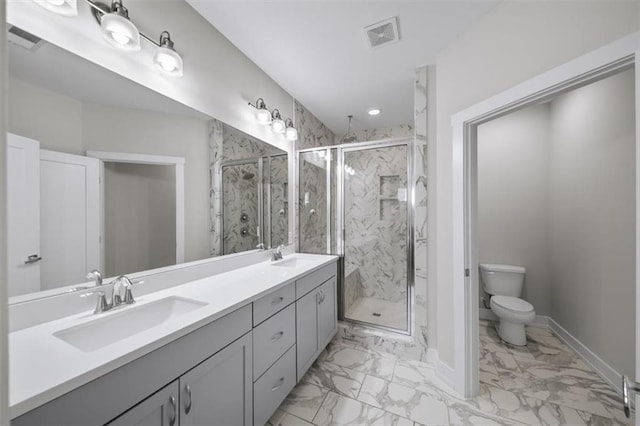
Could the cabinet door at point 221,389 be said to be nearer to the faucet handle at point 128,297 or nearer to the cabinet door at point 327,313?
the faucet handle at point 128,297

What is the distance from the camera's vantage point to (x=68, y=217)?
102cm

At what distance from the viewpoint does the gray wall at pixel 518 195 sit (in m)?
2.59

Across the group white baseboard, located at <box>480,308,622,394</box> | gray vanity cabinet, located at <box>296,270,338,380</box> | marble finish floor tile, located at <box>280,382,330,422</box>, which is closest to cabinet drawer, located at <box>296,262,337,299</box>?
gray vanity cabinet, located at <box>296,270,338,380</box>

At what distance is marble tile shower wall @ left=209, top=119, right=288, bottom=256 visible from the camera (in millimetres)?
1663

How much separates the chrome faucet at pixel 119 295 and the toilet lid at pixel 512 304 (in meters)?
2.95

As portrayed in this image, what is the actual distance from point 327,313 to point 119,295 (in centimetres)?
154

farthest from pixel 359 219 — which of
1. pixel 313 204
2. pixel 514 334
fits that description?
pixel 514 334

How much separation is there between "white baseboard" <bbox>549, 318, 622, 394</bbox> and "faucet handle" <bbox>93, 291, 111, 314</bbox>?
318 cm

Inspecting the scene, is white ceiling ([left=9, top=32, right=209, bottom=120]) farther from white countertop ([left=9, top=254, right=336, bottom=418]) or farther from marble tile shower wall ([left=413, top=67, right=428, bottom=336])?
marble tile shower wall ([left=413, top=67, right=428, bottom=336])

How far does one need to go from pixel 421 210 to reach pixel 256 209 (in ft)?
4.85

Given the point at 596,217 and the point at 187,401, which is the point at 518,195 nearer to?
the point at 596,217

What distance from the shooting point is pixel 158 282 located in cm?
130

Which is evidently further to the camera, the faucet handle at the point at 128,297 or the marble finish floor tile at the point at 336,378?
the marble finish floor tile at the point at 336,378

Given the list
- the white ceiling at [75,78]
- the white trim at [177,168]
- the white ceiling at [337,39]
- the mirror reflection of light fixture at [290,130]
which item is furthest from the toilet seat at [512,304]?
the white ceiling at [75,78]
